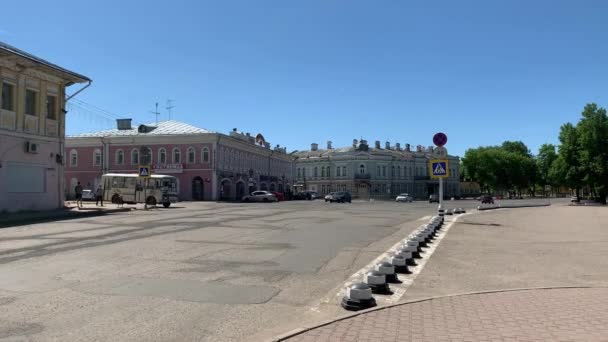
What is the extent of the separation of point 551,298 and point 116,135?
58205 millimetres

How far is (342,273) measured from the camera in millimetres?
8883

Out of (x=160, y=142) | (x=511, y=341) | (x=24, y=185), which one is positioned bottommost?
(x=511, y=341)

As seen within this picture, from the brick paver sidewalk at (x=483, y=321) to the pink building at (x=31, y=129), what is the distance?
81.4ft

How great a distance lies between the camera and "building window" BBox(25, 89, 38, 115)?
1055 inches

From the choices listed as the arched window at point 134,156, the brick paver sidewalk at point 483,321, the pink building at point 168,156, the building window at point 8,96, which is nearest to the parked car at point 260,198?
the pink building at point 168,156

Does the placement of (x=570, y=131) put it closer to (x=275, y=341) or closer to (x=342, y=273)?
(x=342, y=273)

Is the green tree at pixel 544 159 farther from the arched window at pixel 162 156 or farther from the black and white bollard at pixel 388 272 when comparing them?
the black and white bollard at pixel 388 272

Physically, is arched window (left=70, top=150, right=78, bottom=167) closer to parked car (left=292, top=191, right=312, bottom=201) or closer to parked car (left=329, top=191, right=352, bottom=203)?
parked car (left=292, top=191, right=312, bottom=201)

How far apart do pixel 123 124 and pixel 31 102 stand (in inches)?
1376

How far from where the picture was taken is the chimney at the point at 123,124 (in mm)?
61219

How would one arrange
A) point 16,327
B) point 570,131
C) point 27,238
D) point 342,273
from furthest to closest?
point 570,131, point 27,238, point 342,273, point 16,327

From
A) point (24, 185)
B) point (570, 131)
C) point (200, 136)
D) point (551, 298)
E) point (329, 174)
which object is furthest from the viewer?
point (329, 174)

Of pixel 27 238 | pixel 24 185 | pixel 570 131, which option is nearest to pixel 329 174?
pixel 570 131

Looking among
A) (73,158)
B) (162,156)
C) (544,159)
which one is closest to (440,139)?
(162,156)
